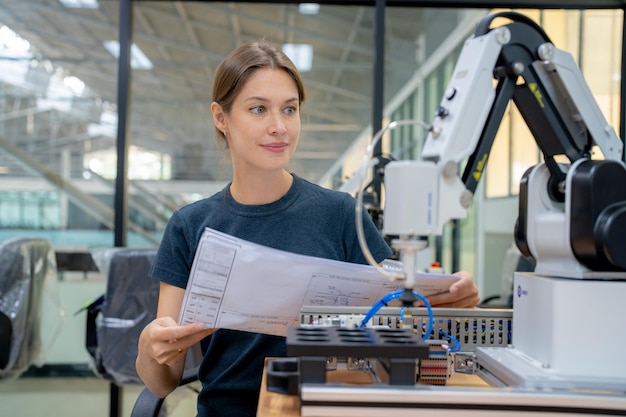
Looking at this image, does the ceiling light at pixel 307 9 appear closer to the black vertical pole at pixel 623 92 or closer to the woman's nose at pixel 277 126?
the black vertical pole at pixel 623 92

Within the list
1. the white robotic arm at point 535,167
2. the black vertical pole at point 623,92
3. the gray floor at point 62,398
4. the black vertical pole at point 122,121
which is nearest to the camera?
the white robotic arm at point 535,167

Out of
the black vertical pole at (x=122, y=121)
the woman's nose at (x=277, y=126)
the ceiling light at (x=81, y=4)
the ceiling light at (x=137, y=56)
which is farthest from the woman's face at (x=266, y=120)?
the ceiling light at (x=81, y=4)

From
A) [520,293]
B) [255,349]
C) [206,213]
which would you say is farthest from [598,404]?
[206,213]

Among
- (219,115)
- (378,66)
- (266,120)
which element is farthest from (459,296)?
(378,66)

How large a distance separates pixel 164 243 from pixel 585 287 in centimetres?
87

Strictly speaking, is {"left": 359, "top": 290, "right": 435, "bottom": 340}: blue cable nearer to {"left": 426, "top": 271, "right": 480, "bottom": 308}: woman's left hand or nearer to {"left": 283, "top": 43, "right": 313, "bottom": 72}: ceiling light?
{"left": 426, "top": 271, "right": 480, "bottom": 308}: woman's left hand

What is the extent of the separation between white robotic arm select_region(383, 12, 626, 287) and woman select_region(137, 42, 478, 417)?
0.31m

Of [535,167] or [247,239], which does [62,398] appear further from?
[535,167]

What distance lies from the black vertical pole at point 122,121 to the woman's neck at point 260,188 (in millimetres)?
1847

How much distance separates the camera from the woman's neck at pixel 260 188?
1393 mm

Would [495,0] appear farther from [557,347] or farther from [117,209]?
[557,347]

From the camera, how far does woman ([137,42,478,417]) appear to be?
4.24 ft

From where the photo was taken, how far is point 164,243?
139 centimetres

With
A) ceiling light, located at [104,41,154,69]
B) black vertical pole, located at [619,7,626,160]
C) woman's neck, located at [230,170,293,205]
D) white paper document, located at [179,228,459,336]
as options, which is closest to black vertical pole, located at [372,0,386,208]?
black vertical pole, located at [619,7,626,160]
